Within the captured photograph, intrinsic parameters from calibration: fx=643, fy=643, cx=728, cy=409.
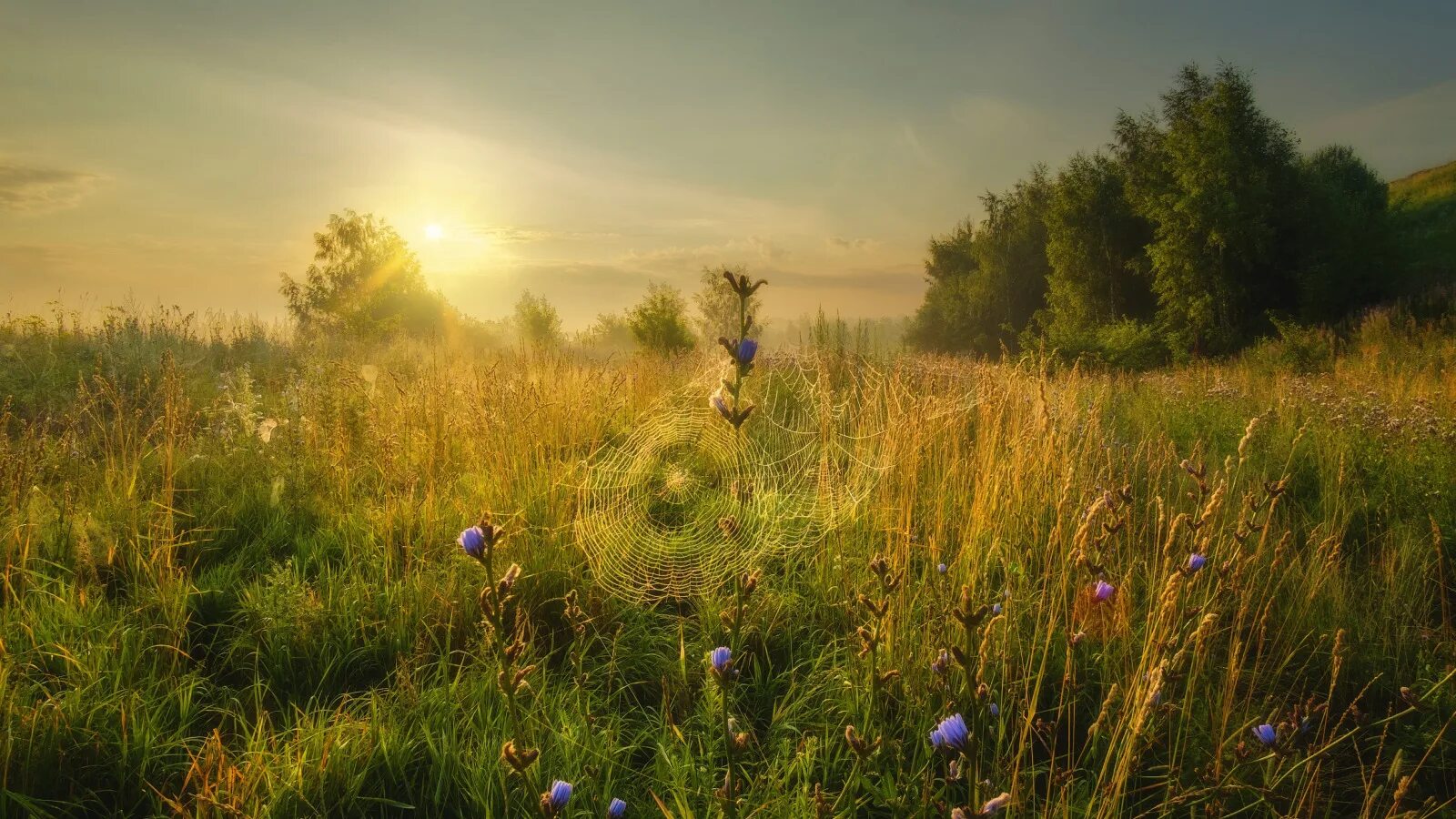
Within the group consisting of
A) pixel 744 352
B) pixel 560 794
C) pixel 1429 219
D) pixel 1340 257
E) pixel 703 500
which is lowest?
pixel 703 500

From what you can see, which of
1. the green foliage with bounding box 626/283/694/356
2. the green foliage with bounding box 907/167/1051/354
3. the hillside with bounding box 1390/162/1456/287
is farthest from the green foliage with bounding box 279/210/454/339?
the hillside with bounding box 1390/162/1456/287

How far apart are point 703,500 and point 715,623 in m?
1.17

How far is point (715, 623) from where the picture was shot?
2525 millimetres

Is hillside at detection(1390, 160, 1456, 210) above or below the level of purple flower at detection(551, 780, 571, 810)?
above

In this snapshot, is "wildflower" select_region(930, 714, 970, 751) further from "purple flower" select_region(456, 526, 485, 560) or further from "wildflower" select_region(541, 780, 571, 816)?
"purple flower" select_region(456, 526, 485, 560)

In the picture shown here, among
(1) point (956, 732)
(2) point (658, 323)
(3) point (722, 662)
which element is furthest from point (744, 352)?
(2) point (658, 323)

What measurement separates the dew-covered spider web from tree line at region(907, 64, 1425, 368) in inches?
754

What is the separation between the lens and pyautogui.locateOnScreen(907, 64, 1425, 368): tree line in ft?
66.2

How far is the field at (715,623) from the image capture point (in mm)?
1650

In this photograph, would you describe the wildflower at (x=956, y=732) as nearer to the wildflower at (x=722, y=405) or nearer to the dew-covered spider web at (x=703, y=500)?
the wildflower at (x=722, y=405)

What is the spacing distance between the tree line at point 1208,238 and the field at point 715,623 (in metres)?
19.0

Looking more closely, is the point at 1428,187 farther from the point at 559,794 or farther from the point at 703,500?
the point at 559,794

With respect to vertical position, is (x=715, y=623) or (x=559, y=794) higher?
(x=559, y=794)

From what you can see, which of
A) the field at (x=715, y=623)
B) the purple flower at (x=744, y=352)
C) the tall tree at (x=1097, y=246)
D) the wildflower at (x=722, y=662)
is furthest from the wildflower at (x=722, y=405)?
the tall tree at (x=1097, y=246)
